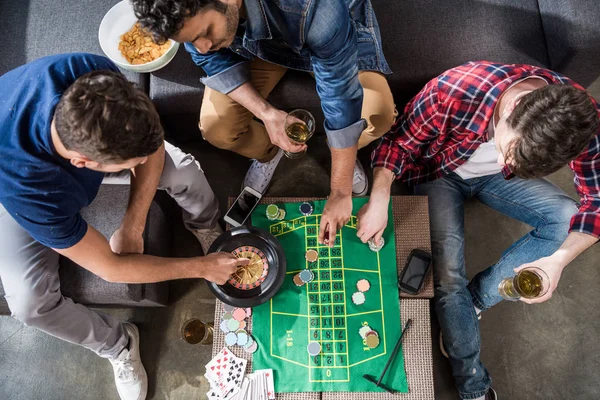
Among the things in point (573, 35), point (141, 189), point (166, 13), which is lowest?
point (141, 189)

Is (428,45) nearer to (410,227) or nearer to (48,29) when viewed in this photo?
(410,227)

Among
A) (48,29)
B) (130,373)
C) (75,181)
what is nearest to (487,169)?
(75,181)

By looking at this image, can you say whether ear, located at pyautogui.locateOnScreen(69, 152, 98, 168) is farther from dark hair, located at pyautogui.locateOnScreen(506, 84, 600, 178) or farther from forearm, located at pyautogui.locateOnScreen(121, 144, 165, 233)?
dark hair, located at pyautogui.locateOnScreen(506, 84, 600, 178)

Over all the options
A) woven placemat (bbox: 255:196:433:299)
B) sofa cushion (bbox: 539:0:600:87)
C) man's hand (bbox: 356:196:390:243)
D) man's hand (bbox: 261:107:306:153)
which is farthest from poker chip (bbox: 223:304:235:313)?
sofa cushion (bbox: 539:0:600:87)

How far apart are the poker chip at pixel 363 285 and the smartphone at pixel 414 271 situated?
0.13 meters

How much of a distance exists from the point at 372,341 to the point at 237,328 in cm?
53

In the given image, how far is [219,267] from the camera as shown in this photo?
167 cm

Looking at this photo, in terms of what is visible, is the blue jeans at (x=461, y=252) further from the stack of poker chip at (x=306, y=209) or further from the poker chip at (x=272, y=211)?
the poker chip at (x=272, y=211)

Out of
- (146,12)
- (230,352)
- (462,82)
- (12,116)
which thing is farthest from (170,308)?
(462,82)

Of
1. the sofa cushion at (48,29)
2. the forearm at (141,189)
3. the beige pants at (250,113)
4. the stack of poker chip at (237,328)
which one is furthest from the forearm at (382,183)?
the sofa cushion at (48,29)

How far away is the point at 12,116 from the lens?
139cm

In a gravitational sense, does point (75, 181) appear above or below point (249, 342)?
above

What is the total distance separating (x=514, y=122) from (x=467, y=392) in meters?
1.36

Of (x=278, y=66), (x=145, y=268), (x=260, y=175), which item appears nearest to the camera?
(x=145, y=268)
